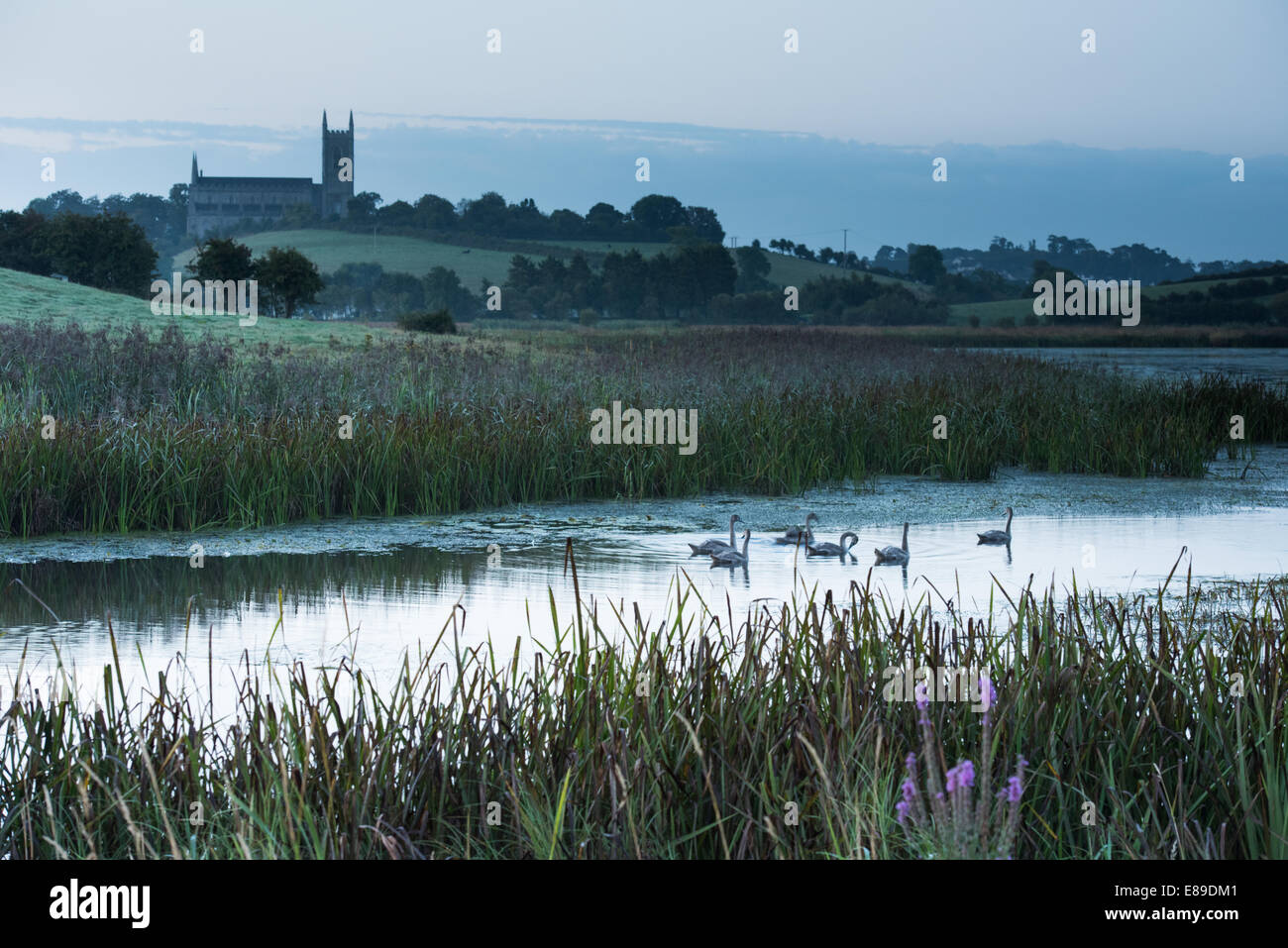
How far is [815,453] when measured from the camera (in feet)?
40.0

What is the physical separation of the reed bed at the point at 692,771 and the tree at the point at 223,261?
3814 centimetres

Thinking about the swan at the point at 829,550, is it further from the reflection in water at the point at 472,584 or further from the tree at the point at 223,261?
the tree at the point at 223,261

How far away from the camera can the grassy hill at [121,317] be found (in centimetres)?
2344

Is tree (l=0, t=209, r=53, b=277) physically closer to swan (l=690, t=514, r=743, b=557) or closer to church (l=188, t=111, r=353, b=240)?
swan (l=690, t=514, r=743, b=557)

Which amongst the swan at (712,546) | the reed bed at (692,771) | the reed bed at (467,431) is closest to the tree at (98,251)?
the reed bed at (467,431)

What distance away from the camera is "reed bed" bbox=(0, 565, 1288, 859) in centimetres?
288

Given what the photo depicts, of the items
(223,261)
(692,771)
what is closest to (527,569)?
Answer: (692,771)

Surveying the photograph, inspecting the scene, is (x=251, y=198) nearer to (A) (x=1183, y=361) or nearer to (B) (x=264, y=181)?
(B) (x=264, y=181)

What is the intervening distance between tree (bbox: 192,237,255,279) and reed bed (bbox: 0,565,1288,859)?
3814 centimetres

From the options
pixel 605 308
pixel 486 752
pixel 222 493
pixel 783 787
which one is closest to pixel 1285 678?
pixel 783 787

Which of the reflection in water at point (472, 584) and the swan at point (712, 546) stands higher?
the swan at point (712, 546)

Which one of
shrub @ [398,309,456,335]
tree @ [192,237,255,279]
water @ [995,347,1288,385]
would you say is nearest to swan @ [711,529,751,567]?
water @ [995,347,1288,385]
